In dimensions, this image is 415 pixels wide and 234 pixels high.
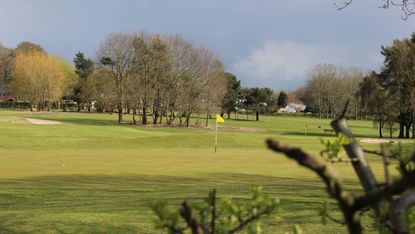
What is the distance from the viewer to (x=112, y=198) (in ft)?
42.3

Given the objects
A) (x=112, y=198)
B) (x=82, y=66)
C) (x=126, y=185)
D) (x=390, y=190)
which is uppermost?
(x=82, y=66)

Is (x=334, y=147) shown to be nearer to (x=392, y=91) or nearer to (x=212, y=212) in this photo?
(x=212, y=212)

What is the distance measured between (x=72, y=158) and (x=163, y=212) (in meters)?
25.0

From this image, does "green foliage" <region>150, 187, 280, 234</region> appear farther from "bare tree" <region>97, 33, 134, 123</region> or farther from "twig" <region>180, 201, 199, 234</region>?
"bare tree" <region>97, 33, 134, 123</region>

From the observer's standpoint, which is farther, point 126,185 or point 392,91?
point 392,91

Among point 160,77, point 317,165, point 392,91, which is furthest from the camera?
point 160,77

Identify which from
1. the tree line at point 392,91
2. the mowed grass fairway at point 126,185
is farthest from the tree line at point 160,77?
the mowed grass fairway at point 126,185

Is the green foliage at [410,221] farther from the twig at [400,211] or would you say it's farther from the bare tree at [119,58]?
the bare tree at [119,58]

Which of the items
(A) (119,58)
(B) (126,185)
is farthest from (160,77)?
(B) (126,185)

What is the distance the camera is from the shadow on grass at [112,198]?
783cm

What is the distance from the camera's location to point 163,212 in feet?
5.21

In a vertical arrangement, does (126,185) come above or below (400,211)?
below

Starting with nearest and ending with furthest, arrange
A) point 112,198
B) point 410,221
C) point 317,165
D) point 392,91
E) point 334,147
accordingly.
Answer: point 317,165, point 334,147, point 410,221, point 112,198, point 392,91

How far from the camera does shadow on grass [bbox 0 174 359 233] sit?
7.83m
